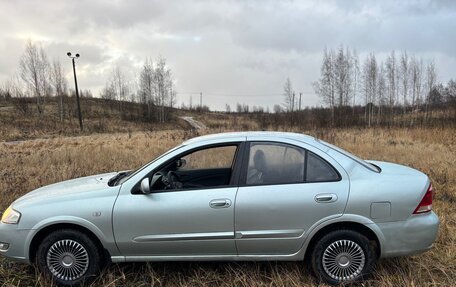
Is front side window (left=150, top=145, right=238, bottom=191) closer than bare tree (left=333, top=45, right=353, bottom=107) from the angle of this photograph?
Yes

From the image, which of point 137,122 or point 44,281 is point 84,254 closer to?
point 44,281

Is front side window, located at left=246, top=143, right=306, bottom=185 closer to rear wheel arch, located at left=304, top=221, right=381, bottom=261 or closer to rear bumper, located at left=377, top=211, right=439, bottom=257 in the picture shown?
rear wheel arch, located at left=304, top=221, right=381, bottom=261

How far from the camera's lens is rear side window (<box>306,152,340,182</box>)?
11.8ft

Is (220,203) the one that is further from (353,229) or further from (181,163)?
(353,229)

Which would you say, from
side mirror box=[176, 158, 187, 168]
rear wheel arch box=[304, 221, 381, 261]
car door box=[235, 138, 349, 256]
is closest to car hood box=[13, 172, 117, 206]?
side mirror box=[176, 158, 187, 168]

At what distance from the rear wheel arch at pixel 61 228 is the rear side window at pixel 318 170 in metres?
2.16

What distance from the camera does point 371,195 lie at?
11.5 ft

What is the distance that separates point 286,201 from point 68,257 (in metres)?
2.22

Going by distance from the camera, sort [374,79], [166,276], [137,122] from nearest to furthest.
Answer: [166,276] → [374,79] → [137,122]

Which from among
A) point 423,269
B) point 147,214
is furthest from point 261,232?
point 423,269

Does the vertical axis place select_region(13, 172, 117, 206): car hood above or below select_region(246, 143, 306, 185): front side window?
below

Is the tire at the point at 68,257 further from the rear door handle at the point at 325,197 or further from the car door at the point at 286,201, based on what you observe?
the rear door handle at the point at 325,197

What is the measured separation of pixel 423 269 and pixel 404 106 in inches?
1774

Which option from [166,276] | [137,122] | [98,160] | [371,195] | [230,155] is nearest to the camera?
[371,195]
